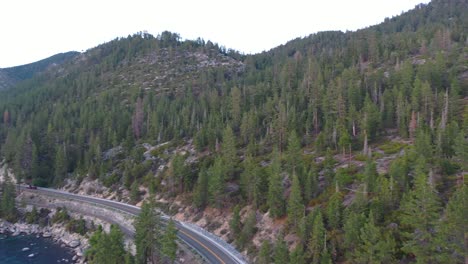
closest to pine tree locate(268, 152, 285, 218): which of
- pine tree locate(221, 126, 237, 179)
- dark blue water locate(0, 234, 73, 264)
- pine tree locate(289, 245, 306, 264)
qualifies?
pine tree locate(289, 245, 306, 264)

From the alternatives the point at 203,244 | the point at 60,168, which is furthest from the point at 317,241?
the point at 60,168

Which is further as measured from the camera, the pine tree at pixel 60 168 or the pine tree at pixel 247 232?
the pine tree at pixel 60 168

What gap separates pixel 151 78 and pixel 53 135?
75.9 meters

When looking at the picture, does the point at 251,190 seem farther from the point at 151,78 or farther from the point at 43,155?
the point at 151,78

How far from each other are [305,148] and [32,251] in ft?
190

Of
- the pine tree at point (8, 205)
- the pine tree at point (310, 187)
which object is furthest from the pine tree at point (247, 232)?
the pine tree at point (8, 205)

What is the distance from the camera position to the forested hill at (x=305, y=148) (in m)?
38.4

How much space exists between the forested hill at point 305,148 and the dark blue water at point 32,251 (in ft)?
62.2

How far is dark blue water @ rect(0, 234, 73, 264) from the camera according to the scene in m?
59.5

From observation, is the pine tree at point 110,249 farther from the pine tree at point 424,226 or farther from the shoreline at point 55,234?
the pine tree at point 424,226

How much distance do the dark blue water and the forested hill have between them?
18963mm

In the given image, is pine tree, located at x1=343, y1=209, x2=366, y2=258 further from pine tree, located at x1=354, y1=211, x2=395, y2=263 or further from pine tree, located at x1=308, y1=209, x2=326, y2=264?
pine tree, located at x1=308, y1=209, x2=326, y2=264

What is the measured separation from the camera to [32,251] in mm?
63844

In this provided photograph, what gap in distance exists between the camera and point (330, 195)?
1983 inches
